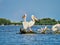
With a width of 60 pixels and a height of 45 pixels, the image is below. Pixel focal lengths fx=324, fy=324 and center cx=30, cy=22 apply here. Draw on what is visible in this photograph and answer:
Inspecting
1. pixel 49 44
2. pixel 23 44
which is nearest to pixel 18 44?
pixel 23 44

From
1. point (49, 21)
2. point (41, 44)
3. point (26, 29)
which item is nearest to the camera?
point (41, 44)

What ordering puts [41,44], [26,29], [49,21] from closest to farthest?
1. [41,44]
2. [26,29]
3. [49,21]

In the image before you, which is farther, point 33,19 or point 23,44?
point 33,19

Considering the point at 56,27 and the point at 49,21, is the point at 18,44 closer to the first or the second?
the point at 56,27

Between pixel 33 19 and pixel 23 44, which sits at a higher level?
pixel 33 19

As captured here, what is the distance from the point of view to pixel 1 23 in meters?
197

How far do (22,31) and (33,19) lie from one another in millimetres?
3581

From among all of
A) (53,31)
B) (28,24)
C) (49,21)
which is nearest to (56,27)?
(53,31)

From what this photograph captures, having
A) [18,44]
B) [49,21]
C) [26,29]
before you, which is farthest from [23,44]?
[49,21]

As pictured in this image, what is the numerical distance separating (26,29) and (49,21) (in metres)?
132

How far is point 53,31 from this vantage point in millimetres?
59156

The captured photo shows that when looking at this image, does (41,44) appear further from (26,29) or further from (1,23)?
(1,23)

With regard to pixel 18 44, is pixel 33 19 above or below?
above

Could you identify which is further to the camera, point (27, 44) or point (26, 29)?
point (26, 29)
